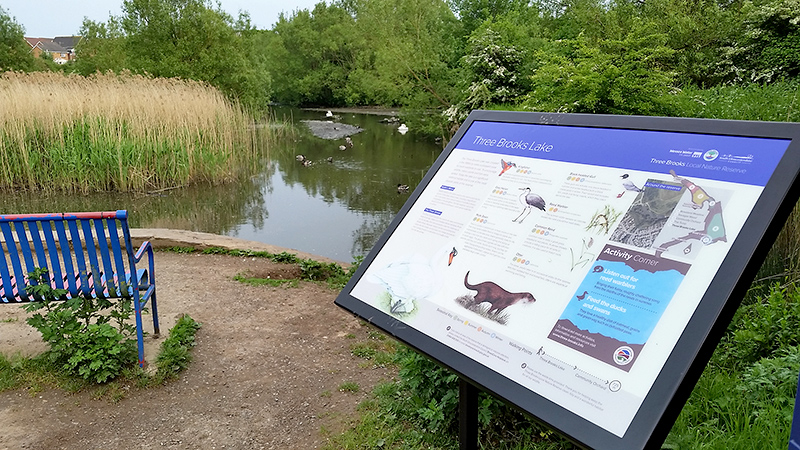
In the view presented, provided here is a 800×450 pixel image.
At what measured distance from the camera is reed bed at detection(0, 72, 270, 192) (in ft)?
33.9

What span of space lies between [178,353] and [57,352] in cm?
69

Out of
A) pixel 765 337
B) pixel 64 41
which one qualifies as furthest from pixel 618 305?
pixel 64 41

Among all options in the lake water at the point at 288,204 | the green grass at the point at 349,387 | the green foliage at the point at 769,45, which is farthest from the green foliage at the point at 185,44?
the green grass at the point at 349,387

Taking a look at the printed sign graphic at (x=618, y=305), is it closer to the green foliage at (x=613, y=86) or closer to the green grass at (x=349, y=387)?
the green grass at (x=349, y=387)

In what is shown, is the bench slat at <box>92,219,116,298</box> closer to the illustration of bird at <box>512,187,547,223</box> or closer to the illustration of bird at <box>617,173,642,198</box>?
the illustration of bird at <box>512,187,547,223</box>

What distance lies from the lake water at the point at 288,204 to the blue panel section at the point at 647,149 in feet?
21.2

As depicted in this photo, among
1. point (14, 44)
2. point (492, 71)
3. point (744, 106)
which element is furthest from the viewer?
point (14, 44)

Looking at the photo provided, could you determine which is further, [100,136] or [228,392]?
[100,136]

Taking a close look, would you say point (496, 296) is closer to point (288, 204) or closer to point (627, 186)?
point (627, 186)

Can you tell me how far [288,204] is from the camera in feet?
39.9

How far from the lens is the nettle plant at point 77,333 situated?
3.43 meters

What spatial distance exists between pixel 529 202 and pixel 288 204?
10.6 m

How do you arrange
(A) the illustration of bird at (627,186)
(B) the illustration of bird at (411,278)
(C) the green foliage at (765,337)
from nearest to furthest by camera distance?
(A) the illustration of bird at (627,186) → (B) the illustration of bird at (411,278) → (C) the green foliage at (765,337)

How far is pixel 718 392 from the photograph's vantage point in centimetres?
261
